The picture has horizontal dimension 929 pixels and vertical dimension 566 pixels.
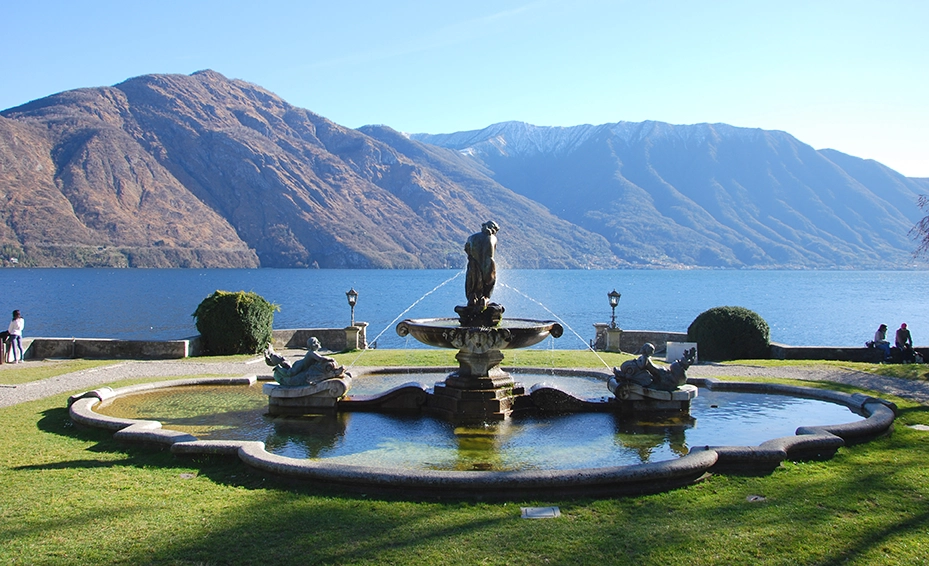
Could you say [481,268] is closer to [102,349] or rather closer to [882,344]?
[102,349]

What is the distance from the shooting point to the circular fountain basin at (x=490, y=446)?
7133mm

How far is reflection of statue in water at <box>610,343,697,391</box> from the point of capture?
11562mm

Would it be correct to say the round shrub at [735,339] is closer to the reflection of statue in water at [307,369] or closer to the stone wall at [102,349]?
the reflection of statue in water at [307,369]

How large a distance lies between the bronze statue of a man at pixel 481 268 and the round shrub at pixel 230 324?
13.2 metres

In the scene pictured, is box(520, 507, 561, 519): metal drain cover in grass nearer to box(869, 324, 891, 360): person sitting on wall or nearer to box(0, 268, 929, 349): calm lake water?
box(869, 324, 891, 360): person sitting on wall

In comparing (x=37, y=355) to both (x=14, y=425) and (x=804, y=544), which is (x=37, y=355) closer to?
(x=14, y=425)

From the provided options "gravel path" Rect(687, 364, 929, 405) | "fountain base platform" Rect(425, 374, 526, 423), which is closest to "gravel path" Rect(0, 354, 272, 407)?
"fountain base platform" Rect(425, 374, 526, 423)

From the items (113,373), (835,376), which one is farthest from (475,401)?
(835,376)

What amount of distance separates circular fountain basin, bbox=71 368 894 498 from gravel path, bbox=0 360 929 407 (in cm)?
234

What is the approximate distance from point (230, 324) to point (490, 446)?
53.3 ft

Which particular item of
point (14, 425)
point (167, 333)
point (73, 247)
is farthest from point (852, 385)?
point (73, 247)

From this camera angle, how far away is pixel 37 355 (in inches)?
879

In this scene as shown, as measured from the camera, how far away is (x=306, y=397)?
11.5m

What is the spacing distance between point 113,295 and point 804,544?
116m
